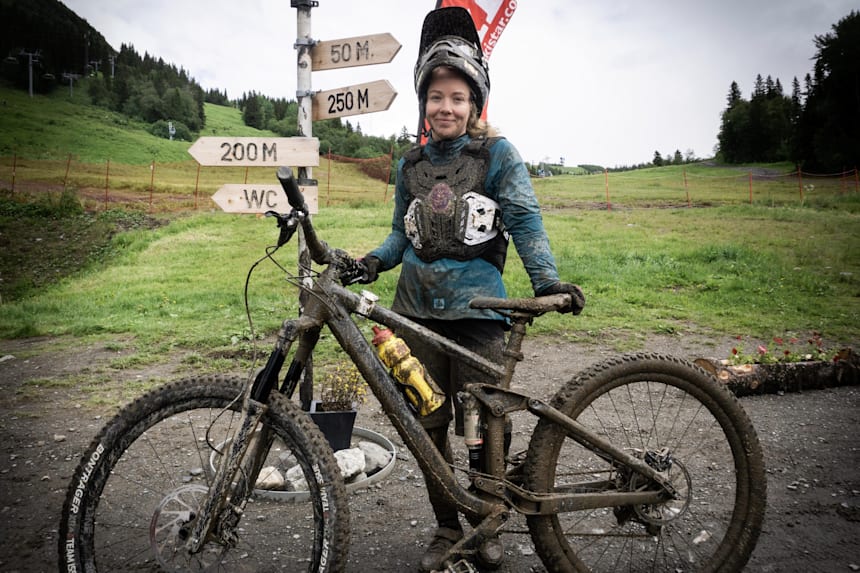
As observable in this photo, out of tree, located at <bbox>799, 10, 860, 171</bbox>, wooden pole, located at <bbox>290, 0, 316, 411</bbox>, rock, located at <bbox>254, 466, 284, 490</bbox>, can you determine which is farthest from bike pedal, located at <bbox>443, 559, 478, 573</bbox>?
tree, located at <bbox>799, 10, 860, 171</bbox>

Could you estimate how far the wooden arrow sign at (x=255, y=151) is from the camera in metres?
3.50

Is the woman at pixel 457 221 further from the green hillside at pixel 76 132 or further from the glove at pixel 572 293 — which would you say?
the green hillside at pixel 76 132

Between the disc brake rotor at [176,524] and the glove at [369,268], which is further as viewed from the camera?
the glove at [369,268]

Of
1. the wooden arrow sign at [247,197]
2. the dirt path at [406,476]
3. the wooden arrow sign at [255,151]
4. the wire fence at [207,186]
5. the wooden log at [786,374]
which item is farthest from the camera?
the wire fence at [207,186]

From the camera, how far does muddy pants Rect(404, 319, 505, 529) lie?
8.24 feet

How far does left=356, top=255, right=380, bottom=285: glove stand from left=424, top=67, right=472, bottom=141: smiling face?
0.69 m

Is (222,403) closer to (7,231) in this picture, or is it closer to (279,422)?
(279,422)

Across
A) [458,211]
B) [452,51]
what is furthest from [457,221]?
[452,51]

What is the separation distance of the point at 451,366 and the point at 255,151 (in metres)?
2.09

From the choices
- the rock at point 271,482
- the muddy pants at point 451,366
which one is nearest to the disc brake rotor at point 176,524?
the muddy pants at point 451,366

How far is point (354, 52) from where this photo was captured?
3.74 metres

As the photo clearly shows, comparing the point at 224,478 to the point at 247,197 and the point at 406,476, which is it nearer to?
the point at 406,476

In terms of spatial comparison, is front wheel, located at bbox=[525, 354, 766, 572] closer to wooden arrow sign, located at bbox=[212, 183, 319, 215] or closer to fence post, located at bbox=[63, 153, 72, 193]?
wooden arrow sign, located at bbox=[212, 183, 319, 215]

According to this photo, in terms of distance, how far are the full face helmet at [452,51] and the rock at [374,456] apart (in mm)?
2382
